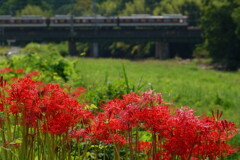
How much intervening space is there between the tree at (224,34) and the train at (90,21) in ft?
47.1

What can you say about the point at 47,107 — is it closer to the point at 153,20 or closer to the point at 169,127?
the point at 169,127

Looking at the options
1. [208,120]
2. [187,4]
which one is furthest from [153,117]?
[187,4]

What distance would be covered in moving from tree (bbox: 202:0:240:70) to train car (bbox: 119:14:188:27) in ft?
46.7

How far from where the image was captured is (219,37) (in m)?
39.4

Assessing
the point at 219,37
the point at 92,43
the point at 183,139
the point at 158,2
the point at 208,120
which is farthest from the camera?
the point at 158,2

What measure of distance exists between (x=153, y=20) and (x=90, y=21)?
8.92 m

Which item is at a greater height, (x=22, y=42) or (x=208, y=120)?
(x=208, y=120)

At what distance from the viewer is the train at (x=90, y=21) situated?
5234cm

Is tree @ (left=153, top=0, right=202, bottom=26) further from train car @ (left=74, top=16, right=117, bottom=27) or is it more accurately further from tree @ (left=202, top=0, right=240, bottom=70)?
tree @ (left=202, top=0, right=240, bottom=70)

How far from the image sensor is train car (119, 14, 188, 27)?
53969 millimetres

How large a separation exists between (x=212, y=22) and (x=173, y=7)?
83.8 feet

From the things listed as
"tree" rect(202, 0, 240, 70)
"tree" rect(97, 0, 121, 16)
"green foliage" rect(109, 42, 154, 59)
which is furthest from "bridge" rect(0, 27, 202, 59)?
"tree" rect(97, 0, 121, 16)

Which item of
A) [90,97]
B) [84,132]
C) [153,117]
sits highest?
[153,117]

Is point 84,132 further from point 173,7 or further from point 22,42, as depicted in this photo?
point 173,7
